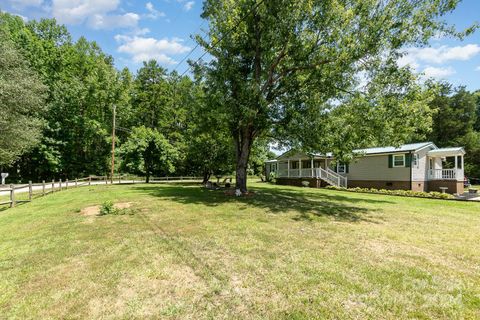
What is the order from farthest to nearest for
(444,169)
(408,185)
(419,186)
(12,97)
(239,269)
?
(444,169)
(419,186)
(408,185)
(12,97)
(239,269)

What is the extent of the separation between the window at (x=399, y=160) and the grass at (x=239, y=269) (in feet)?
45.7

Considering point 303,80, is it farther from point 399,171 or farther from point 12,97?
point 12,97

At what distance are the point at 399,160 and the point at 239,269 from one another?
20935 mm

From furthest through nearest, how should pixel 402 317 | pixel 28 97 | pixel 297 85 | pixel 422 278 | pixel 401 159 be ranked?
pixel 401 159 < pixel 28 97 < pixel 297 85 < pixel 422 278 < pixel 402 317

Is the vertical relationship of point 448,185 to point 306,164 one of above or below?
below

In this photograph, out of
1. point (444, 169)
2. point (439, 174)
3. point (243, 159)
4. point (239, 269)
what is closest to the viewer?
point (239, 269)

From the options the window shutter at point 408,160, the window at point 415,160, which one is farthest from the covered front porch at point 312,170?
the window at point 415,160

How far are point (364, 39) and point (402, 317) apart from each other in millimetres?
11186

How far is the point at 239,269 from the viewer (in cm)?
436

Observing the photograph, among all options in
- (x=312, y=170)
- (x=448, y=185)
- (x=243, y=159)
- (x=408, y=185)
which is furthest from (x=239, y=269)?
(x=448, y=185)

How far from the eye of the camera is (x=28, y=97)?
18.2m

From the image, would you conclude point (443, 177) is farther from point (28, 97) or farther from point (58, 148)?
point (58, 148)

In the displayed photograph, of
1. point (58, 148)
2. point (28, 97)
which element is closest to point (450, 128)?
point (28, 97)

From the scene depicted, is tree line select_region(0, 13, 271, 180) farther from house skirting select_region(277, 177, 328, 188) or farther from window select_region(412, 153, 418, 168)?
window select_region(412, 153, 418, 168)
